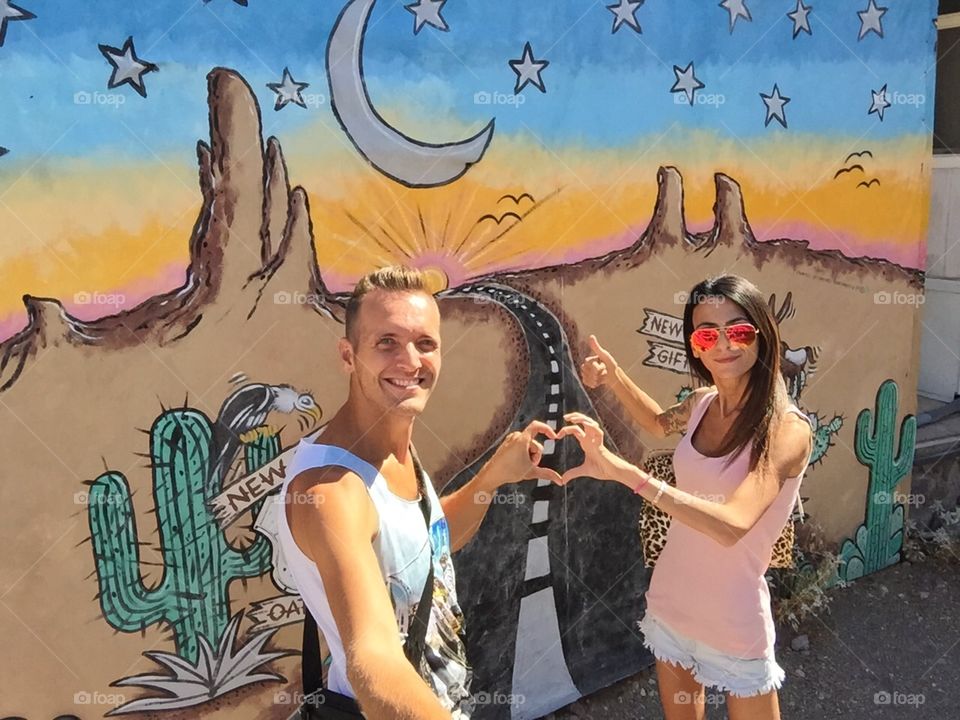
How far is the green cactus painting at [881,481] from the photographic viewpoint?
476 cm

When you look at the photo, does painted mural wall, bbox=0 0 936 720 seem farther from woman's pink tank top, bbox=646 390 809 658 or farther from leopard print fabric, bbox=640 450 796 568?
woman's pink tank top, bbox=646 390 809 658

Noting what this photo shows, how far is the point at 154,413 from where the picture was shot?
8.70 feet

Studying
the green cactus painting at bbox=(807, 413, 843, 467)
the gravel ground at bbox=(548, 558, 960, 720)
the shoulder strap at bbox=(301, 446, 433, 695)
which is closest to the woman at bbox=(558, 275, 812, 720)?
the shoulder strap at bbox=(301, 446, 433, 695)

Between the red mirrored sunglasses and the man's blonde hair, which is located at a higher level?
the man's blonde hair

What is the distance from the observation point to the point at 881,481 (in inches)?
193

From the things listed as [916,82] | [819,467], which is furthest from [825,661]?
[916,82]

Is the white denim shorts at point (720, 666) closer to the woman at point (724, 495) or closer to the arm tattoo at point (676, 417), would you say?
the woman at point (724, 495)

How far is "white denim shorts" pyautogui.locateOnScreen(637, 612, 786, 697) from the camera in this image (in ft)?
8.39

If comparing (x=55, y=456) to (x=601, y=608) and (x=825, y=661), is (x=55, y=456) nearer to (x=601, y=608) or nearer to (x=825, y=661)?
(x=601, y=608)

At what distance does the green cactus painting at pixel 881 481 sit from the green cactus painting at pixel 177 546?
141 inches

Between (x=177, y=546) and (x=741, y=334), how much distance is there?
77.5 inches

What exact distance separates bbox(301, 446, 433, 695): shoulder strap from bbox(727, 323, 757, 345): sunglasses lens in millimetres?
1061

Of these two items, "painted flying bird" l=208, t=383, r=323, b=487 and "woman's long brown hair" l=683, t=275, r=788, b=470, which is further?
"painted flying bird" l=208, t=383, r=323, b=487

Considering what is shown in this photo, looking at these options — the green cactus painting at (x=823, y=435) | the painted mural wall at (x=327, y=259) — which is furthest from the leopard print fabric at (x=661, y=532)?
the green cactus painting at (x=823, y=435)
